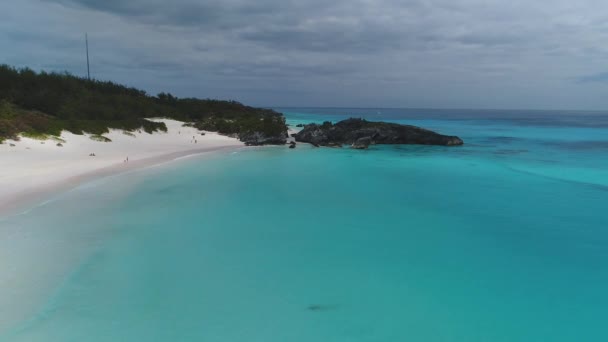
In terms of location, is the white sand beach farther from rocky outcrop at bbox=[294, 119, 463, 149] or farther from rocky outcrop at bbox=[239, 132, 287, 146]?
rocky outcrop at bbox=[294, 119, 463, 149]

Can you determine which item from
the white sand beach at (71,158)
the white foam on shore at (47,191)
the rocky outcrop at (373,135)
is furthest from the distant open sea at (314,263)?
the rocky outcrop at (373,135)

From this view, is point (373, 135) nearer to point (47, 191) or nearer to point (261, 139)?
point (261, 139)

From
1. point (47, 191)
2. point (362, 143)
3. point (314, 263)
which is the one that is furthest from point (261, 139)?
point (314, 263)

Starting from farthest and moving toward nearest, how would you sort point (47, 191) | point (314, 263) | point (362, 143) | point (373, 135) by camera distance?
1. point (373, 135)
2. point (362, 143)
3. point (47, 191)
4. point (314, 263)

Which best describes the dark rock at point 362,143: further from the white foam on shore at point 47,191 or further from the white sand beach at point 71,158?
the white foam on shore at point 47,191

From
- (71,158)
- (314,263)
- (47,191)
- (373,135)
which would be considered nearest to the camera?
(314,263)

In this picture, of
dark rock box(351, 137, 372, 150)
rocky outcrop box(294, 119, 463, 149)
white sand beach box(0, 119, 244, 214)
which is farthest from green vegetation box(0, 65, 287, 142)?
dark rock box(351, 137, 372, 150)

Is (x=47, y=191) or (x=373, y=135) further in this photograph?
(x=373, y=135)

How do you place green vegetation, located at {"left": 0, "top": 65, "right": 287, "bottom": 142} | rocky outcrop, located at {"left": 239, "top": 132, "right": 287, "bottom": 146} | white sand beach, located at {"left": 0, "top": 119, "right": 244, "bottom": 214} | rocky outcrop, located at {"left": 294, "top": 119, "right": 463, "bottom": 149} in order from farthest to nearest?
1. rocky outcrop, located at {"left": 294, "top": 119, "right": 463, "bottom": 149}
2. rocky outcrop, located at {"left": 239, "top": 132, "right": 287, "bottom": 146}
3. green vegetation, located at {"left": 0, "top": 65, "right": 287, "bottom": 142}
4. white sand beach, located at {"left": 0, "top": 119, "right": 244, "bottom": 214}
